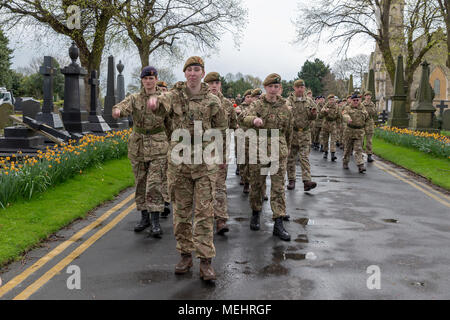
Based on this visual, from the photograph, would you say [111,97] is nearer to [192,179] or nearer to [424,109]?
[424,109]

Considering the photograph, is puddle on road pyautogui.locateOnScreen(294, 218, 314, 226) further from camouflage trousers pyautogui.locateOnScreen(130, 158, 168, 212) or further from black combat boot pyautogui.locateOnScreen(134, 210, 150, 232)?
black combat boot pyautogui.locateOnScreen(134, 210, 150, 232)

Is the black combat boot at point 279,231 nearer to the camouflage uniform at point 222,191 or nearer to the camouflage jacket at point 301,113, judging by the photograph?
the camouflage uniform at point 222,191

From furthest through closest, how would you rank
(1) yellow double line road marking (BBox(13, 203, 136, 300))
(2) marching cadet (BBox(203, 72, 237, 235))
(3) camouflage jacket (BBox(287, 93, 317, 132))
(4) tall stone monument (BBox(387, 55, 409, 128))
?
(4) tall stone monument (BBox(387, 55, 409, 128))
(3) camouflage jacket (BBox(287, 93, 317, 132))
(2) marching cadet (BBox(203, 72, 237, 235))
(1) yellow double line road marking (BBox(13, 203, 136, 300))

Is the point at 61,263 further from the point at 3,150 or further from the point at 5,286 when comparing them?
the point at 3,150

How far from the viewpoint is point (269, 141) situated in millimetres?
6559

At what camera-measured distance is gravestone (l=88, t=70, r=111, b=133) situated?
62.7 feet

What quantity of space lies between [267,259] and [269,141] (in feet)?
6.15

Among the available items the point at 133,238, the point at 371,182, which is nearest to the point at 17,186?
the point at 133,238

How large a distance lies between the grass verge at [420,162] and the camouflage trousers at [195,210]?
740cm

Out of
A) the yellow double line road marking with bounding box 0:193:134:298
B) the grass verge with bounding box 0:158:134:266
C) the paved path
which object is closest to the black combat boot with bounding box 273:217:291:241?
the paved path

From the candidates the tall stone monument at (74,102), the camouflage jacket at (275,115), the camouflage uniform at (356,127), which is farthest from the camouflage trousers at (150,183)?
the tall stone monument at (74,102)

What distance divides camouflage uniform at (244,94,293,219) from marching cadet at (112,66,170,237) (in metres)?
1.30

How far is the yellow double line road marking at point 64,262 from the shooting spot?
4.36 meters
